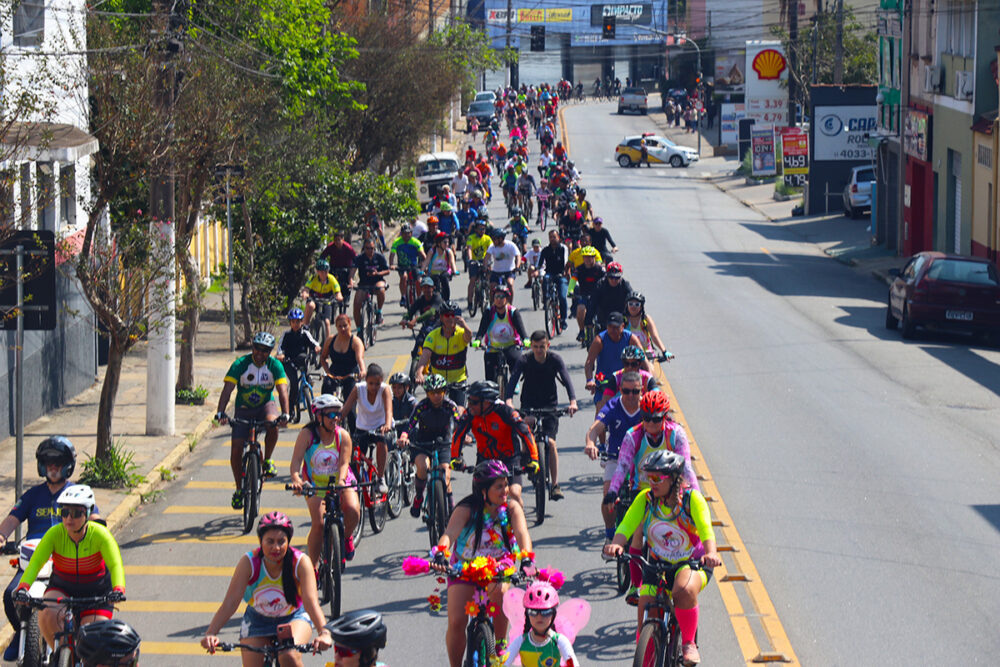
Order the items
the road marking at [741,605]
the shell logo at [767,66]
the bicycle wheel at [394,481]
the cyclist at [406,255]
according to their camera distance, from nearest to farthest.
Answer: the road marking at [741,605], the bicycle wheel at [394,481], the cyclist at [406,255], the shell logo at [767,66]

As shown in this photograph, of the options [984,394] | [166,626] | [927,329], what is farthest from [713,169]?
[166,626]

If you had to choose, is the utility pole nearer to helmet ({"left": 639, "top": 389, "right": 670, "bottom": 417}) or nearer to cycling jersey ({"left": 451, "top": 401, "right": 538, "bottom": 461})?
cycling jersey ({"left": 451, "top": 401, "right": 538, "bottom": 461})

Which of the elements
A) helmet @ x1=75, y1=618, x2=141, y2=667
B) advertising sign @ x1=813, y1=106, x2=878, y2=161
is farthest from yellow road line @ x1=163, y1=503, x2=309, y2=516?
advertising sign @ x1=813, y1=106, x2=878, y2=161

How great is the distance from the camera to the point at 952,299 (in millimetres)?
25422

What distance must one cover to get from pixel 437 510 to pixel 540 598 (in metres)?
4.83

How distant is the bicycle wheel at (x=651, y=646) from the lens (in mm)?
8102

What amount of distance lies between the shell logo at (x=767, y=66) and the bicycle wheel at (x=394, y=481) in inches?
1900

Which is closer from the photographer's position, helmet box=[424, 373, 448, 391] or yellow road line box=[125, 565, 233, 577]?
yellow road line box=[125, 565, 233, 577]

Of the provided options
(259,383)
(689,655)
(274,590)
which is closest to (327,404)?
(259,383)

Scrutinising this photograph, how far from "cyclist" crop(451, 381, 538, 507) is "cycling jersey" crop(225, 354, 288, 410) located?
3171 mm

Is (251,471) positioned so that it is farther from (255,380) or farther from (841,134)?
(841,134)

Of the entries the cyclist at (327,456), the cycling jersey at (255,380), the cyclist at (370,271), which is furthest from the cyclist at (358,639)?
the cyclist at (370,271)

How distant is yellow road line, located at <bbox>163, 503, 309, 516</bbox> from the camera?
46.8ft

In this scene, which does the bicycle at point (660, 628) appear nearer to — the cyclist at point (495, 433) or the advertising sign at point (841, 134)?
the cyclist at point (495, 433)
